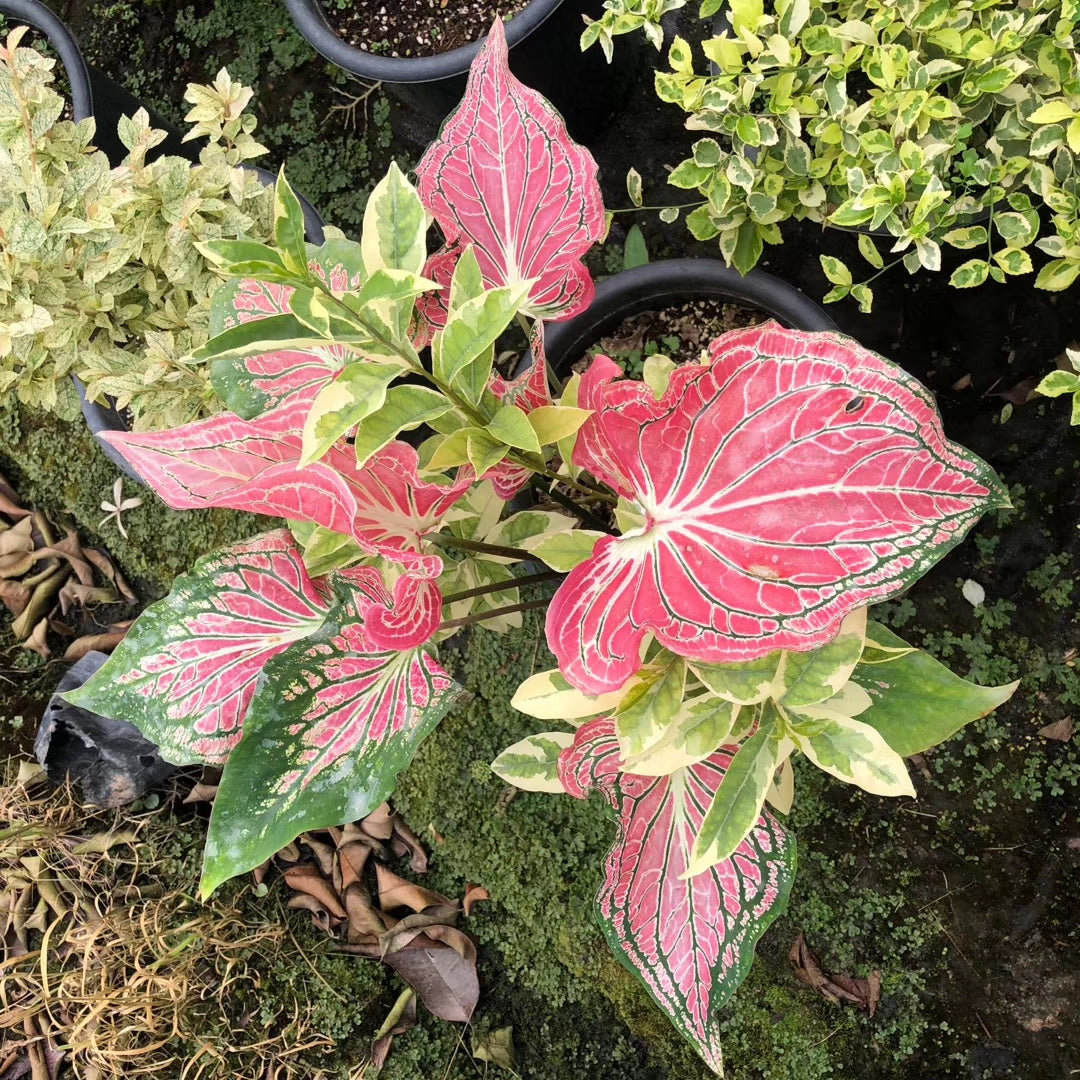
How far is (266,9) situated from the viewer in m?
1.80

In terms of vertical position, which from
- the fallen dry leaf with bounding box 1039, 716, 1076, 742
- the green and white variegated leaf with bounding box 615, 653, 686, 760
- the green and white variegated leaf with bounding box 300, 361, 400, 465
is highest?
the green and white variegated leaf with bounding box 300, 361, 400, 465

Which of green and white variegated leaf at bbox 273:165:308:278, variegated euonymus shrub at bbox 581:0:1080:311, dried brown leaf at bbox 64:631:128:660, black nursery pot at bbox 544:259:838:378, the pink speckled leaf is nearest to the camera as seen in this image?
green and white variegated leaf at bbox 273:165:308:278

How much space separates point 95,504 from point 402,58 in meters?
0.97

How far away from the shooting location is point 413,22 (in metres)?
1.51

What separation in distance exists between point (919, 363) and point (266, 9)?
4.47 feet

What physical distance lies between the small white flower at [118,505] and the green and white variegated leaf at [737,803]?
4.44 ft

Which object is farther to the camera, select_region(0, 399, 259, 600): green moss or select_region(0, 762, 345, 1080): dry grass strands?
select_region(0, 399, 259, 600): green moss

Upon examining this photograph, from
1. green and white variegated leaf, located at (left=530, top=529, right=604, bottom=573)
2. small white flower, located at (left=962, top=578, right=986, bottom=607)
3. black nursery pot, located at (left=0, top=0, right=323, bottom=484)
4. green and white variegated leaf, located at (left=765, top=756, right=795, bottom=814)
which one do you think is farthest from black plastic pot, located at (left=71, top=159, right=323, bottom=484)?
small white flower, located at (left=962, top=578, right=986, bottom=607)

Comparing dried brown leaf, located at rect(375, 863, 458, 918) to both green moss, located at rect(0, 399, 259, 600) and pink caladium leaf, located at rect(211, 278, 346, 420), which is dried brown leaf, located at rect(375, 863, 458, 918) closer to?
green moss, located at rect(0, 399, 259, 600)

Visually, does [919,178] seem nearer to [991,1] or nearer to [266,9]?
[991,1]

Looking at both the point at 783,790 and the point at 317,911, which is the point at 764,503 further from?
the point at 317,911

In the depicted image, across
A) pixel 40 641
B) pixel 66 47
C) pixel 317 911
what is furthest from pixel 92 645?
pixel 66 47

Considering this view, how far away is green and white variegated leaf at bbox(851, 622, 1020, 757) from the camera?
847 millimetres

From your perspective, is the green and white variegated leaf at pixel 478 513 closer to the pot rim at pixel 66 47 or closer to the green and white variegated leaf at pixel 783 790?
the green and white variegated leaf at pixel 783 790
